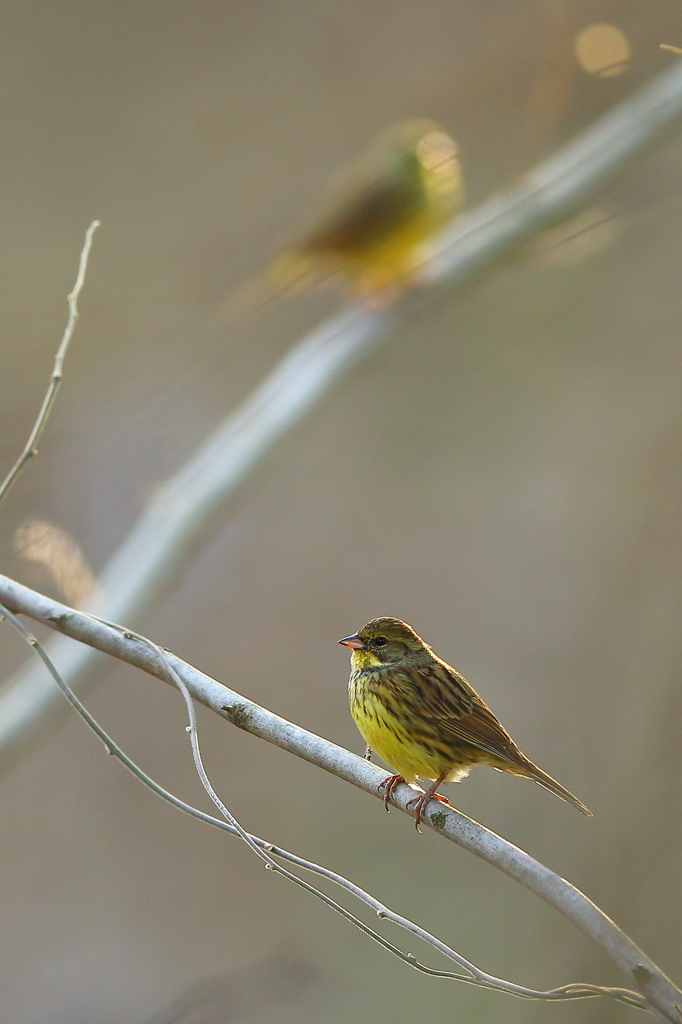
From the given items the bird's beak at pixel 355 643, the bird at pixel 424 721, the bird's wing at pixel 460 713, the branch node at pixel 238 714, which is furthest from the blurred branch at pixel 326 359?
the branch node at pixel 238 714

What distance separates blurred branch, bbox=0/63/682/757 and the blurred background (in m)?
0.17

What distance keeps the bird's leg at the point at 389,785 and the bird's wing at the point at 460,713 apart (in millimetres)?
140

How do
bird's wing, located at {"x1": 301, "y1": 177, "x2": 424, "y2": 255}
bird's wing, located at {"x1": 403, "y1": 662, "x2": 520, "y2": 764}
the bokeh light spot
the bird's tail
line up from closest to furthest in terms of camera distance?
the bird's tail < bird's wing, located at {"x1": 403, "y1": 662, "x2": 520, "y2": 764} < bird's wing, located at {"x1": 301, "y1": 177, "x2": 424, "y2": 255} < the bokeh light spot

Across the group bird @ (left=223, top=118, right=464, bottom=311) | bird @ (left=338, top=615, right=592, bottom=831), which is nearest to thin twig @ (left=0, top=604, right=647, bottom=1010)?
bird @ (left=338, top=615, right=592, bottom=831)

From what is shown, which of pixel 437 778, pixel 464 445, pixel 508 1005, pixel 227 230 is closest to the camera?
pixel 437 778

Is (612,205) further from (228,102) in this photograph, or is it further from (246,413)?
(228,102)

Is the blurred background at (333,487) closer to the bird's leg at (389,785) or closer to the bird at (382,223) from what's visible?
the bird at (382,223)

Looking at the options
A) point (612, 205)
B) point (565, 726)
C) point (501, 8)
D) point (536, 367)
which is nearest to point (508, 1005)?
point (565, 726)

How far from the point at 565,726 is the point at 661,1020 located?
Result: 12.9ft

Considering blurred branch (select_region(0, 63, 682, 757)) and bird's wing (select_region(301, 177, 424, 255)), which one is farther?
bird's wing (select_region(301, 177, 424, 255))

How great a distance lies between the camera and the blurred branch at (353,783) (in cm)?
106

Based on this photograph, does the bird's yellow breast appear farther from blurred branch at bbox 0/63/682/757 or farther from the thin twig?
blurred branch at bbox 0/63/682/757

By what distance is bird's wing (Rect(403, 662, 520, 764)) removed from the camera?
178cm

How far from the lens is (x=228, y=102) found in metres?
6.55
